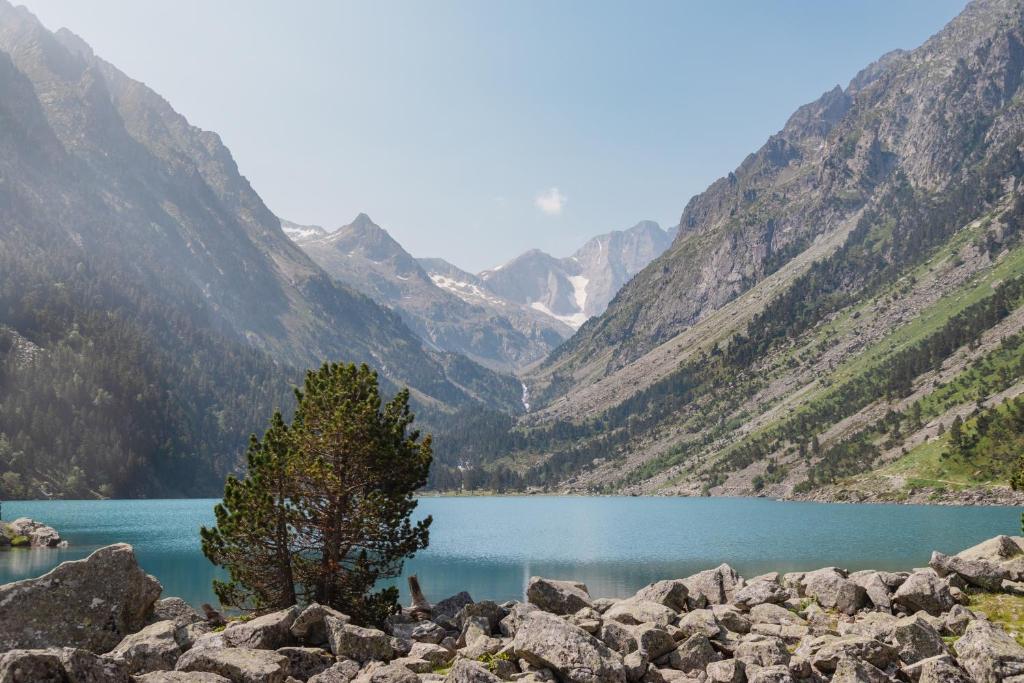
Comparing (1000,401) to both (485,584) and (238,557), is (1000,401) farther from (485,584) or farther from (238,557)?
(238,557)

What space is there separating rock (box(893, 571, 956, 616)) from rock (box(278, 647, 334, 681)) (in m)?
24.7

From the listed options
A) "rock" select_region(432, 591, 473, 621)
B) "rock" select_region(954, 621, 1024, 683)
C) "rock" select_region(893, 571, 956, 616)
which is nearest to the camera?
"rock" select_region(954, 621, 1024, 683)

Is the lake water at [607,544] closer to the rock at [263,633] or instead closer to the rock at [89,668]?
the rock at [263,633]

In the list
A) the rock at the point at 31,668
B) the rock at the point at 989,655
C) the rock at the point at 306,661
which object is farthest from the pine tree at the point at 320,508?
the rock at the point at 989,655

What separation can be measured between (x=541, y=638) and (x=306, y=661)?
26.3 ft

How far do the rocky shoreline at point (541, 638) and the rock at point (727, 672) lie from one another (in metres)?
0.04

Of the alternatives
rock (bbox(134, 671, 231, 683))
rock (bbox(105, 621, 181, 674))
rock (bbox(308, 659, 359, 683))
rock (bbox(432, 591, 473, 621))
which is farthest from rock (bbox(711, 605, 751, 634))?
rock (bbox(105, 621, 181, 674))

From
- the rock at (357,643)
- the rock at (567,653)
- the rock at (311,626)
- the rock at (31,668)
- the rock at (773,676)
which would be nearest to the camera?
the rock at (31,668)

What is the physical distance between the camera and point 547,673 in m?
20.7

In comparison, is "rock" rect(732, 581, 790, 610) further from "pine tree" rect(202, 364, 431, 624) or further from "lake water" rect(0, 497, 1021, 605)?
"lake water" rect(0, 497, 1021, 605)

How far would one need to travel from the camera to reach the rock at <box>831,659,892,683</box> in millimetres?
19906

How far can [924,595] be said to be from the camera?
3052 cm

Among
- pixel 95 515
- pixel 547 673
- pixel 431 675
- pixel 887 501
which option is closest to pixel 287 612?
pixel 431 675

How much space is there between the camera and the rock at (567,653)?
20.5 m
